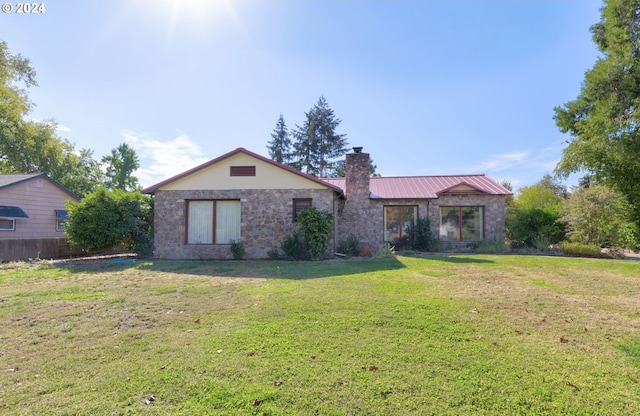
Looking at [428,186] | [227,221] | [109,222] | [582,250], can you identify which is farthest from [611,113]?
[109,222]

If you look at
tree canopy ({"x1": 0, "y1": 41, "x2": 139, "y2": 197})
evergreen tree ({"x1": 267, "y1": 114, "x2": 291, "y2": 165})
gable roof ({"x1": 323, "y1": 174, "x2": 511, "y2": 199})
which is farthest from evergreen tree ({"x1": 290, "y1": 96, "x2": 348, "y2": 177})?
tree canopy ({"x1": 0, "y1": 41, "x2": 139, "y2": 197})

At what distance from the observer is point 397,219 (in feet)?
55.5

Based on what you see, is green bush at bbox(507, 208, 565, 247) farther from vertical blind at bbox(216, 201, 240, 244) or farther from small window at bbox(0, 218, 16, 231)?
small window at bbox(0, 218, 16, 231)

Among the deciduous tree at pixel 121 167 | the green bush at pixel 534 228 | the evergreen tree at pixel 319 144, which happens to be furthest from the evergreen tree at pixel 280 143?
the green bush at pixel 534 228

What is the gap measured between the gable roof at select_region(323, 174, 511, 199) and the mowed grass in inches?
377

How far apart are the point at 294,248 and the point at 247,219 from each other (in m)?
2.44

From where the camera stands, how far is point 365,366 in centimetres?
339

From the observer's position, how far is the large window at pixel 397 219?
Result: 1673 centimetres

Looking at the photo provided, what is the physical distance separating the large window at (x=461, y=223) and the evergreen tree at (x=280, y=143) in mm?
24441

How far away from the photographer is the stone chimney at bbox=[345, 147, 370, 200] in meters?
15.9

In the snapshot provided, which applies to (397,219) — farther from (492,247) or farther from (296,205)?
(296,205)

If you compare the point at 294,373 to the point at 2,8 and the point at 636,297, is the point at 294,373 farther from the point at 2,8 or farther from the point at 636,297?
→ the point at 2,8

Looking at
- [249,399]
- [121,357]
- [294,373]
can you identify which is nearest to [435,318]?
[294,373]

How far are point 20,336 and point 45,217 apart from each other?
19.3m
